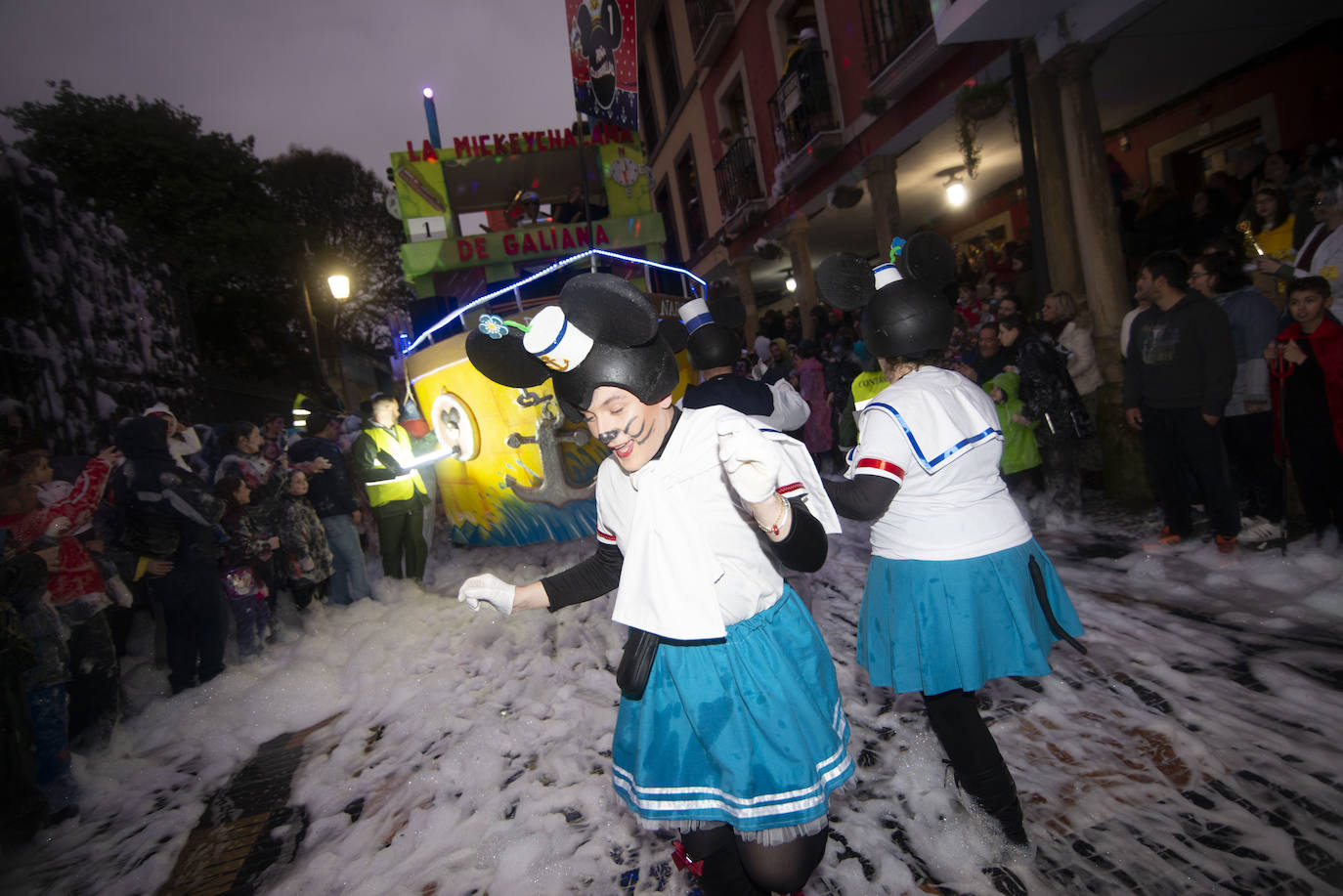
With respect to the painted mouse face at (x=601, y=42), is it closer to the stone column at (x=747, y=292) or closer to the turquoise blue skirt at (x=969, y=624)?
the turquoise blue skirt at (x=969, y=624)

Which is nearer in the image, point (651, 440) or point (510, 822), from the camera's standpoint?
point (651, 440)

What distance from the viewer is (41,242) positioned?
6.47m

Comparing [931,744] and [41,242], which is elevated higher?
[41,242]

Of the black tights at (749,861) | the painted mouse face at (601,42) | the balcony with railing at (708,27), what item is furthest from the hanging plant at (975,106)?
the balcony with railing at (708,27)

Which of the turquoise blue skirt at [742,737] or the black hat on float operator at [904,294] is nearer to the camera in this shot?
the turquoise blue skirt at [742,737]

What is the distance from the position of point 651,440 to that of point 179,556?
4.26 meters

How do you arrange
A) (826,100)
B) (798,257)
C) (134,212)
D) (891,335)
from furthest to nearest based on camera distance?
(134,212) < (798,257) < (826,100) < (891,335)

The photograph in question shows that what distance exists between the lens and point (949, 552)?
6.68 ft

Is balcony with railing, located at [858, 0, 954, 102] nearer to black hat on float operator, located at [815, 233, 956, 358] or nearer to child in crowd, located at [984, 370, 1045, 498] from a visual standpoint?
child in crowd, located at [984, 370, 1045, 498]

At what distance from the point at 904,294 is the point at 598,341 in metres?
1.16

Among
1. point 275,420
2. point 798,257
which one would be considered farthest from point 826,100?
point 275,420

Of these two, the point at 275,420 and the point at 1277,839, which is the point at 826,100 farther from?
the point at 1277,839

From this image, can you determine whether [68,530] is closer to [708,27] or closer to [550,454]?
[550,454]

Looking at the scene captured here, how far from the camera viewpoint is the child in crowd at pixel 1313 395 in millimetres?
3635
